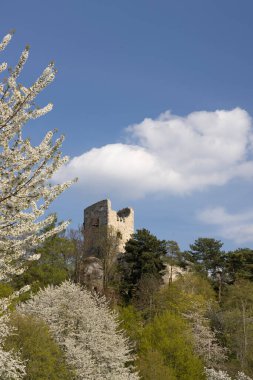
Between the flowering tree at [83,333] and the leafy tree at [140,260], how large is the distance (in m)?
17.7

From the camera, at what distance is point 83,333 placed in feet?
96.4

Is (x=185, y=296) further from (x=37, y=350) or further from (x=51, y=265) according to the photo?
(x=37, y=350)

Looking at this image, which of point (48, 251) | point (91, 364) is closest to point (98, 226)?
point (48, 251)

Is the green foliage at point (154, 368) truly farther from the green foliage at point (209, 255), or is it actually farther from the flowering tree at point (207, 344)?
the green foliage at point (209, 255)

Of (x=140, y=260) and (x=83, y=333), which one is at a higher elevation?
(x=140, y=260)

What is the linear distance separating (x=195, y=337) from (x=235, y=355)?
376 centimetres

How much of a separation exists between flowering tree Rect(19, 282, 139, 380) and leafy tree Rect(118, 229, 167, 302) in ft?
58.2

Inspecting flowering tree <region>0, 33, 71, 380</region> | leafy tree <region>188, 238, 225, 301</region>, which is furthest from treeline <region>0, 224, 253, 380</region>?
flowering tree <region>0, 33, 71, 380</region>

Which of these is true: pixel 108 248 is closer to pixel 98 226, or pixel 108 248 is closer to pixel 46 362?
pixel 98 226

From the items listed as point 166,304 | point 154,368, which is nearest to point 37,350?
point 154,368

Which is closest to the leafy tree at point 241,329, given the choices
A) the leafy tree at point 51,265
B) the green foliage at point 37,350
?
the leafy tree at point 51,265

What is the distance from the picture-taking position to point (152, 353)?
3334 centimetres

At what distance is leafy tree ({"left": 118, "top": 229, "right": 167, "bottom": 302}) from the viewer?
51281 mm

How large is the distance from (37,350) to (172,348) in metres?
14.8
